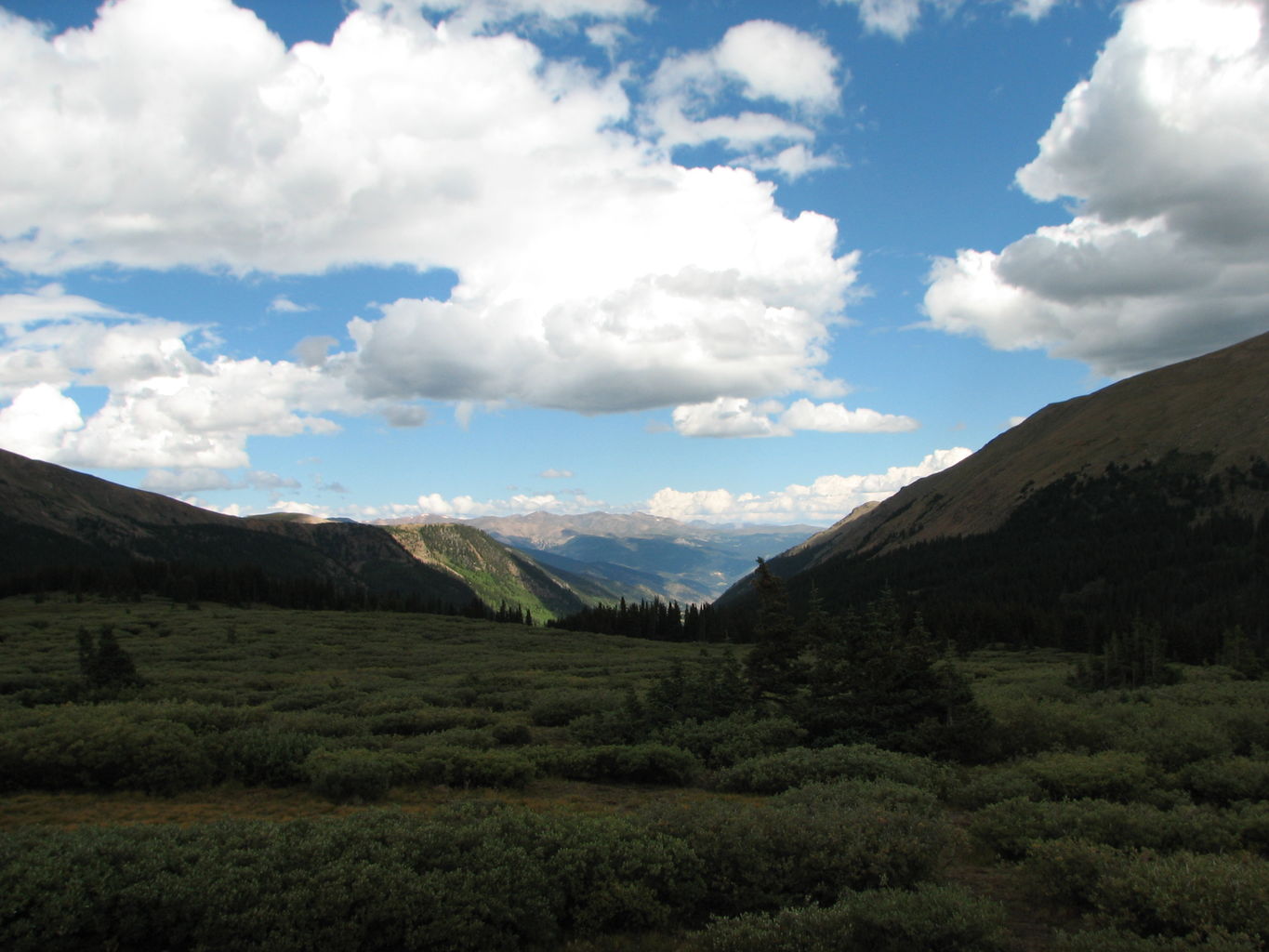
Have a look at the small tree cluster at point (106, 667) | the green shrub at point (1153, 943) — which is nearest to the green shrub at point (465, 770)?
the green shrub at point (1153, 943)

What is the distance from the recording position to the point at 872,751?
64.8 ft

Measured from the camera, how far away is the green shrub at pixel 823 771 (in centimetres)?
1717

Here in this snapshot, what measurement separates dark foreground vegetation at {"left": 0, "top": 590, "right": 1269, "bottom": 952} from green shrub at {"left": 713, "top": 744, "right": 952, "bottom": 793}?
3.2 inches

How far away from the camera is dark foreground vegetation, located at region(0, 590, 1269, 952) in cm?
878

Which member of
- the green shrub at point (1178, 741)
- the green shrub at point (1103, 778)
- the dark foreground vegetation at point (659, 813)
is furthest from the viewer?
the green shrub at point (1178, 741)

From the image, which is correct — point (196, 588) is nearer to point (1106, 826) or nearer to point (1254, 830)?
point (1106, 826)

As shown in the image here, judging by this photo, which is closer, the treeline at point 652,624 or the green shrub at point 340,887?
the green shrub at point 340,887

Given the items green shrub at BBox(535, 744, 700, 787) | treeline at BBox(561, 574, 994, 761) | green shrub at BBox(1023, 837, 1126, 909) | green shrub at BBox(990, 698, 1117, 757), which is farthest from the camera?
treeline at BBox(561, 574, 994, 761)

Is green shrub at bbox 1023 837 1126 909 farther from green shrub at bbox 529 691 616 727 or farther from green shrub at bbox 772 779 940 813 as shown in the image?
green shrub at bbox 529 691 616 727

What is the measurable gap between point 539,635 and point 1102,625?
79563mm

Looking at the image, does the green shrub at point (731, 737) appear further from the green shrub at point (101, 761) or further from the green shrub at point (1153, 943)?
the green shrub at point (101, 761)

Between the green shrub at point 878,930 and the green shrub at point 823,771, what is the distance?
27.4 ft

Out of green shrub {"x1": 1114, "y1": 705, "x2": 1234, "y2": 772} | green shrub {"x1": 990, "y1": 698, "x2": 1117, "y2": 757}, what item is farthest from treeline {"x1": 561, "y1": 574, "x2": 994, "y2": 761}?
green shrub {"x1": 1114, "y1": 705, "x2": 1234, "y2": 772}

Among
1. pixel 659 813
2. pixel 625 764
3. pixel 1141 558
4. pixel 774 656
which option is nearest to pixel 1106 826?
pixel 659 813
